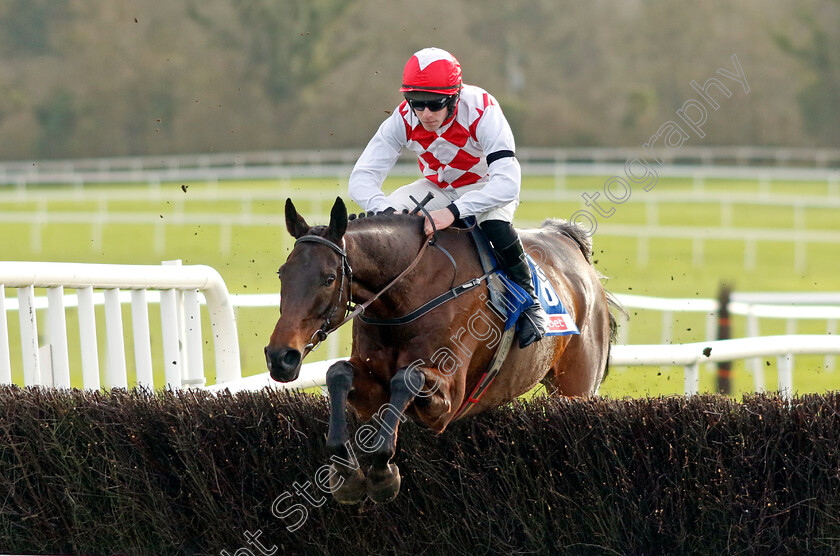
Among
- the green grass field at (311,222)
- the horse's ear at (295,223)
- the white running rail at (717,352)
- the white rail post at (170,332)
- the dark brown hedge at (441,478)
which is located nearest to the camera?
the horse's ear at (295,223)

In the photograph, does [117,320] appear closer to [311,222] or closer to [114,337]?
[114,337]

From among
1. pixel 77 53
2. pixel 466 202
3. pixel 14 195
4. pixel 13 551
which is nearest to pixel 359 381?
pixel 466 202

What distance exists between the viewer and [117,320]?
4.75 m

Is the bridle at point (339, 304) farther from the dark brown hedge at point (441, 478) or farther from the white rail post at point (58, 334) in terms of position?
the white rail post at point (58, 334)

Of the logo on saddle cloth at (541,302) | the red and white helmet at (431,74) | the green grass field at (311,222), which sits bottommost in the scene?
the green grass field at (311,222)

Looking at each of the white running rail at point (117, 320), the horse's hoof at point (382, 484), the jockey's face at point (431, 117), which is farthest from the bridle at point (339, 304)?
the white running rail at point (117, 320)

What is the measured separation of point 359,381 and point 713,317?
20.8 feet

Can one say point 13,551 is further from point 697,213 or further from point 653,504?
point 697,213

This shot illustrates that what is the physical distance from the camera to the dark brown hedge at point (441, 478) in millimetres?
3920

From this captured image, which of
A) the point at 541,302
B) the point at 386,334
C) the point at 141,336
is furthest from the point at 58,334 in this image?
the point at 541,302

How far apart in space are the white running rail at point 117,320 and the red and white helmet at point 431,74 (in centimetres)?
155

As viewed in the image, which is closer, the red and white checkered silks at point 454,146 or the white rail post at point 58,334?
the red and white checkered silks at point 454,146

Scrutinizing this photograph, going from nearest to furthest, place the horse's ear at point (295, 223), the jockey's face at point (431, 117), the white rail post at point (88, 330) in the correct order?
the horse's ear at point (295, 223) → the jockey's face at point (431, 117) → the white rail post at point (88, 330)

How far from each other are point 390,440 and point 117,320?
165 centimetres
